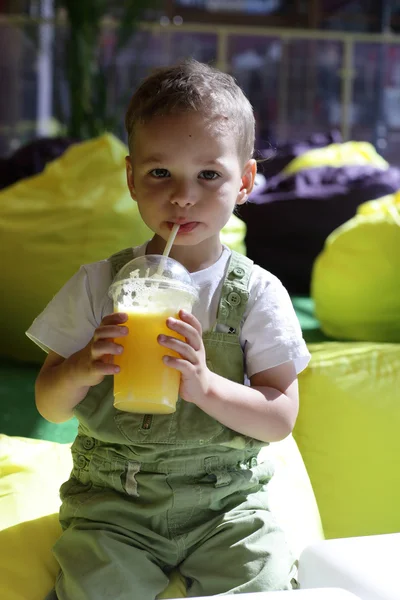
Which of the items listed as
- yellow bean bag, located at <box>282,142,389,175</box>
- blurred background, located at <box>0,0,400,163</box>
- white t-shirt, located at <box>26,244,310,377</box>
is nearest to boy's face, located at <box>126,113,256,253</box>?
white t-shirt, located at <box>26,244,310,377</box>

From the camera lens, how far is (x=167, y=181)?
1.34 metres

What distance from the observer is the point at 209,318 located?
4.53 feet

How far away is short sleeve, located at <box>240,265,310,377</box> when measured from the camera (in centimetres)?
135

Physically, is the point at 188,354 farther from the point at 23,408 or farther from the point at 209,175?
the point at 23,408

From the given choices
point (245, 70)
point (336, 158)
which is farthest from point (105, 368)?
point (245, 70)

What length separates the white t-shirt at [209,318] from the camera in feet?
4.44

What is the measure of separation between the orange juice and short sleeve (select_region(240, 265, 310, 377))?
0.83ft

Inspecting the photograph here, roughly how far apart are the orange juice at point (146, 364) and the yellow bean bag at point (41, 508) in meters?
0.34

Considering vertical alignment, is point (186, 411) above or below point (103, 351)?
below

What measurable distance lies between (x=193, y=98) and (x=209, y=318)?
1.10 ft

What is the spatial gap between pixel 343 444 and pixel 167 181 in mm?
812

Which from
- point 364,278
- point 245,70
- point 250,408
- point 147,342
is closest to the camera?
point 147,342

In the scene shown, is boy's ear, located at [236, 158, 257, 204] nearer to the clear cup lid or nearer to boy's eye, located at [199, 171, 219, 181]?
boy's eye, located at [199, 171, 219, 181]

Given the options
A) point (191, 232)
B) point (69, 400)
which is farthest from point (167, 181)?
point (69, 400)
